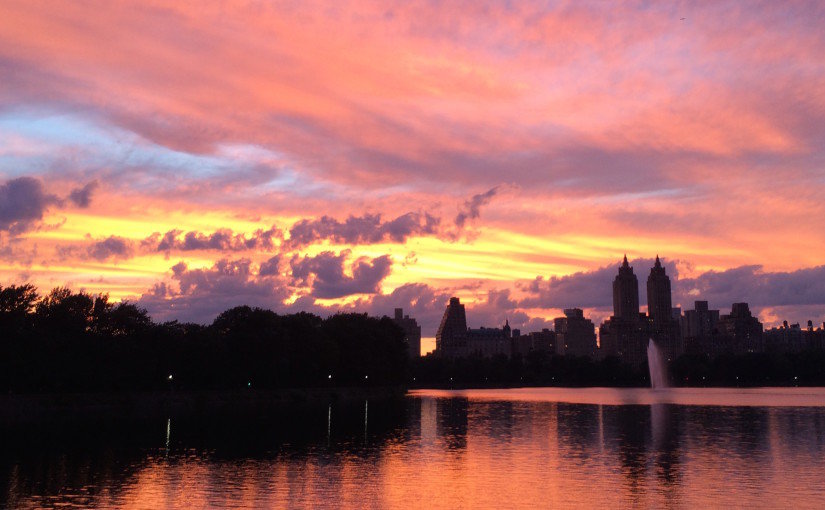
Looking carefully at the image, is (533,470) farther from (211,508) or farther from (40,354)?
(40,354)

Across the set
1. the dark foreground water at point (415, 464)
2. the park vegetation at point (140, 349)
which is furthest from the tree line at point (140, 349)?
the dark foreground water at point (415, 464)

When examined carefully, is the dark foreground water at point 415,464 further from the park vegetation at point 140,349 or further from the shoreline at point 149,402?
the park vegetation at point 140,349

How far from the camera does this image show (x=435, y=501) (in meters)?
43.3

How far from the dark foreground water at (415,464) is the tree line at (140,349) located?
48.6 feet

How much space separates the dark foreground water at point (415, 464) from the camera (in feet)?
143

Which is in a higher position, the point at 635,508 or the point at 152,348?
the point at 152,348

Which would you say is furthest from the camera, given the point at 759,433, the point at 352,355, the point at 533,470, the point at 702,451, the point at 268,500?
the point at 352,355

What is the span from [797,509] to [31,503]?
3696 cm

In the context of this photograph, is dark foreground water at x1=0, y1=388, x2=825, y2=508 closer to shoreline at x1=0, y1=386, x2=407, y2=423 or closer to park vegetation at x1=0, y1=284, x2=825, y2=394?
shoreline at x1=0, y1=386, x2=407, y2=423

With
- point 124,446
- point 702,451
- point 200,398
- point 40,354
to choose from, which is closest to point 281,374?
point 200,398

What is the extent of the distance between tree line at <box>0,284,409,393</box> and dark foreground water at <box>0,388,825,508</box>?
583 inches

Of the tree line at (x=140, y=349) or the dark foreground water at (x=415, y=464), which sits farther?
the tree line at (x=140, y=349)

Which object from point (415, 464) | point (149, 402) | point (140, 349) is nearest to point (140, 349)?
point (140, 349)

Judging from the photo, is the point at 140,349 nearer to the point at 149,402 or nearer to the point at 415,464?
the point at 149,402
